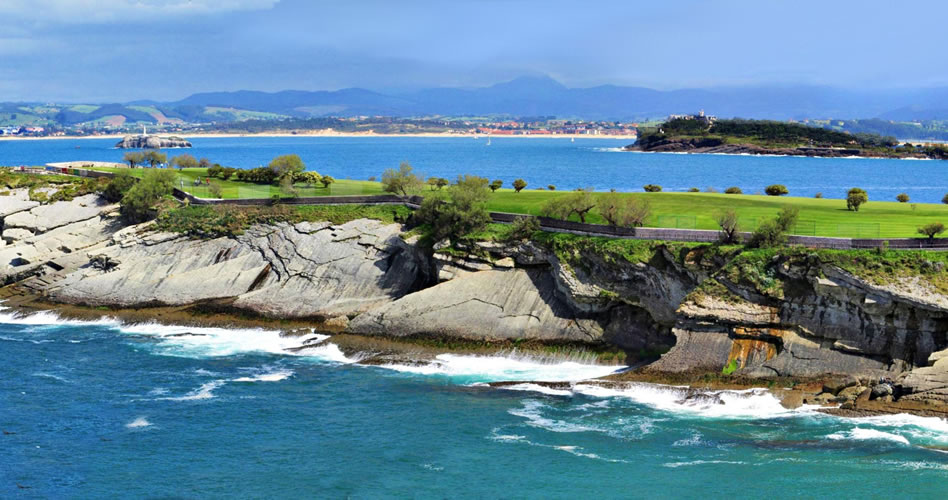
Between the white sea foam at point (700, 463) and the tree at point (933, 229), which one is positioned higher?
the tree at point (933, 229)

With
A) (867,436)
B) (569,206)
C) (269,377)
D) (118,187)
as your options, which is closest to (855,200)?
(569,206)

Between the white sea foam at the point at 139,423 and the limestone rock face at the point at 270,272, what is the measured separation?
17552 mm

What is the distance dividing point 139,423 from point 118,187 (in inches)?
1792

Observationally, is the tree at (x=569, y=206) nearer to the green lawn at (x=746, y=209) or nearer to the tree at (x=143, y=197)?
the green lawn at (x=746, y=209)

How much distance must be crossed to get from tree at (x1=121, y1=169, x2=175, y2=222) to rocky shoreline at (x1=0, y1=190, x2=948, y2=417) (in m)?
2.76

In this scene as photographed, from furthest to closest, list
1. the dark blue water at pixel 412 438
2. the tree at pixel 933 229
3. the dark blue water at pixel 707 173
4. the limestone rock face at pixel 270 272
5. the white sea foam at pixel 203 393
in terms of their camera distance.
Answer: the dark blue water at pixel 707 173 → the limestone rock face at pixel 270 272 → the tree at pixel 933 229 → the white sea foam at pixel 203 393 → the dark blue water at pixel 412 438

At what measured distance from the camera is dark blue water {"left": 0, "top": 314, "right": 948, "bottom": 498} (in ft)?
103

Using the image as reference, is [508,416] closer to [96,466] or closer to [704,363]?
[704,363]

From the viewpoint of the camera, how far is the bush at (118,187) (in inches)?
3076

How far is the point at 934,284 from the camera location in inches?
1602

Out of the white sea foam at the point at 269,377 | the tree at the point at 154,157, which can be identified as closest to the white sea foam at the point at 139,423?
the white sea foam at the point at 269,377

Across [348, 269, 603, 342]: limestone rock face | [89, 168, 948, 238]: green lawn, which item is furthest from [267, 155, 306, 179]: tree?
[348, 269, 603, 342]: limestone rock face

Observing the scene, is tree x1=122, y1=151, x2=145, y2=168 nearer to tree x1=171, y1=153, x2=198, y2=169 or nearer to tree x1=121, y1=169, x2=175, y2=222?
tree x1=171, y1=153, x2=198, y2=169

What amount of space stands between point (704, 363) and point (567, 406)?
7.78 meters
